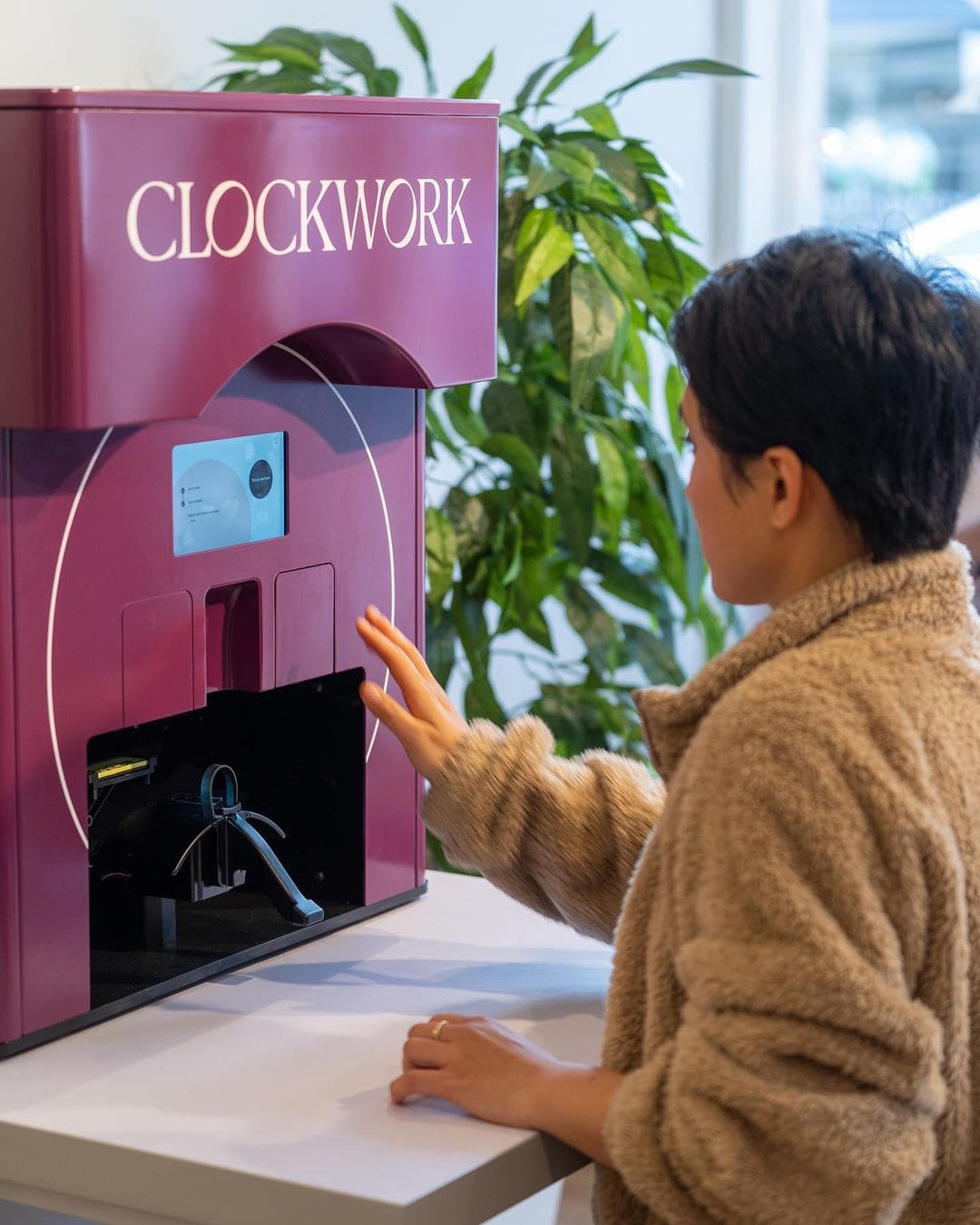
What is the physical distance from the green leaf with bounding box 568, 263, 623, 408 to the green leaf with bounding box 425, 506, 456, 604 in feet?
0.67

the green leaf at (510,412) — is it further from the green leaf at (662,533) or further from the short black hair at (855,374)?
the short black hair at (855,374)

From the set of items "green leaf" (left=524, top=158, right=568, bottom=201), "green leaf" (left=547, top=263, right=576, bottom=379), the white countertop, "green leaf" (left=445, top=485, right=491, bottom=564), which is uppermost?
"green leaf" (left=524, top=158, right=568, bottom=201)

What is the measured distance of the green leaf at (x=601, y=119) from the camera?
189 cm

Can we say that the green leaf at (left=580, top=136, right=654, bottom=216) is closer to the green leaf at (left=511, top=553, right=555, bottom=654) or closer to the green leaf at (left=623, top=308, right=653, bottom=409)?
the green leaf at (left=623, top=308, right=653, bottom=409)

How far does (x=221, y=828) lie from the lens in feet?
4.04

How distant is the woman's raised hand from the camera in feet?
3.94

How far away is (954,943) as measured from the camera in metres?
0.92

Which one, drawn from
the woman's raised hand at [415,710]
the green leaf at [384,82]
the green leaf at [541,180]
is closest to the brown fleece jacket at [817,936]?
the woman's raised hand at [415,710]

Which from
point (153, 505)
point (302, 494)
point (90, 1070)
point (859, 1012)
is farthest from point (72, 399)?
point (859, 1012)

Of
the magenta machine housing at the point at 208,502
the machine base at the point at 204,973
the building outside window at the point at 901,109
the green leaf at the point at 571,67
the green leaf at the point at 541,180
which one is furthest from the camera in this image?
the building outside window at the point at 901,109

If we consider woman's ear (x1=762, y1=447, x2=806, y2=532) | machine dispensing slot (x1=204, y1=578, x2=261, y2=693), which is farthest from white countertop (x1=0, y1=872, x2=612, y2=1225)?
woman's ear (x1=762, y1=447, x2=806, y2=532)

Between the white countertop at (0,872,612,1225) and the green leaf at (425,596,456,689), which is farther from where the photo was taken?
the green leaf at (425,596,456,689)

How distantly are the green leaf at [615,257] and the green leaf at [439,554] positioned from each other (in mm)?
317

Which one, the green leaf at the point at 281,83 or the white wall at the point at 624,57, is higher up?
the white wall at the point at 624,57
